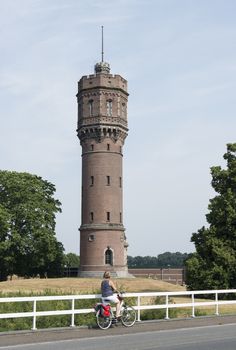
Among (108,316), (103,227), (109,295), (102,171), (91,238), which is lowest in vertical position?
(108,316)

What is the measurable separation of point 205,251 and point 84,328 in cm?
2223

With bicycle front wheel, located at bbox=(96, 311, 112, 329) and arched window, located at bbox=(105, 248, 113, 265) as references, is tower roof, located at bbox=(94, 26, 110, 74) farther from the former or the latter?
bicycle front wheel, located at bbox=(96, 311, 112, 329)

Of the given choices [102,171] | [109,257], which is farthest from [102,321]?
[102,171]

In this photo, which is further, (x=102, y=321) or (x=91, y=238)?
(x=91, y=238)

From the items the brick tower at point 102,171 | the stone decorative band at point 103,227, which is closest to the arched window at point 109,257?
the brick tower at point 102,171

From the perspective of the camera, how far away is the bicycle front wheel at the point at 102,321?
16.2m

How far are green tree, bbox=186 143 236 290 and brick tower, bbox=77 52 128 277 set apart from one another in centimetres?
2342

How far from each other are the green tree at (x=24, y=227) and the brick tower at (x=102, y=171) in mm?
4317

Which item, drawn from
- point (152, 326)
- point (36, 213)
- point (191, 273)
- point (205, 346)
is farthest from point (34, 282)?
point (205, 346)

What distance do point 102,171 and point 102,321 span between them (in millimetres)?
46375

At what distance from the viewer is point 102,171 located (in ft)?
205

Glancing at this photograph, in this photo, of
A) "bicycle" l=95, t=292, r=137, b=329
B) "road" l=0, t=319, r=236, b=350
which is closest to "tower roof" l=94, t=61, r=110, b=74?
"bicycle" l=95, t=292, r=137, b=329

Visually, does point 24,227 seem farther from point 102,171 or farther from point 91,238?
Answer: point 102,171

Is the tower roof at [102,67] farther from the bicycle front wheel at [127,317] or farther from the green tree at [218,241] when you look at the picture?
the bicycle front wheel at [127,317]
